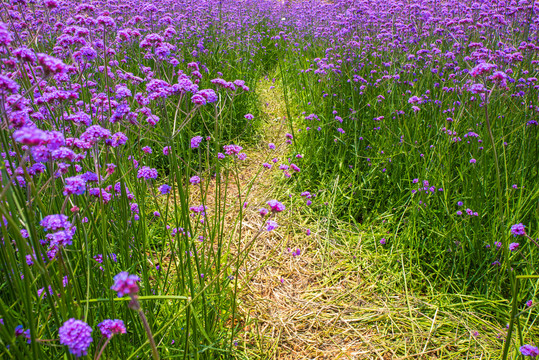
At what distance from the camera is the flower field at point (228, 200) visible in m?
1.20

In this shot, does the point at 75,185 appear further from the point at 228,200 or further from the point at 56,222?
the point at 228,200

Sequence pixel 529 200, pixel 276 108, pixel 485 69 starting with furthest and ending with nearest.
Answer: pixel 276 108, pixel 529 200, pixel 485 69

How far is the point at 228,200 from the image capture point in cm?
350

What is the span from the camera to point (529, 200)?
2344 mm

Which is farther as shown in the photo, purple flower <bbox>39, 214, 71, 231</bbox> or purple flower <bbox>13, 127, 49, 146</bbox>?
purple flower <bbox>39, 214, 71, 231</bbox>

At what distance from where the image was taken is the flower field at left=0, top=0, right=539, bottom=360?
1.20 meters

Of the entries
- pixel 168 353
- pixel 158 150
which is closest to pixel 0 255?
pixel 168 353

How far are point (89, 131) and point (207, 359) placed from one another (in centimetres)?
121

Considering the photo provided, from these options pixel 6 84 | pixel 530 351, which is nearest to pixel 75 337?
pixel 6 84

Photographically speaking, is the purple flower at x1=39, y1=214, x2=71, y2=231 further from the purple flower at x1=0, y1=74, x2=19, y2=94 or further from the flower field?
the purple flower at x1=0, y1=74, x2=19, y2=94

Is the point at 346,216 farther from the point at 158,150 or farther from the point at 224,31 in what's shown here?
the point at 224,31

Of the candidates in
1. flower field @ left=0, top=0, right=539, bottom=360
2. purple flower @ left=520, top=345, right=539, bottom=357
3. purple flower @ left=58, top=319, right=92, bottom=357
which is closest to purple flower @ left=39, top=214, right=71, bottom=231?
flower field @ left=0, top=0, right=539, bottom=360

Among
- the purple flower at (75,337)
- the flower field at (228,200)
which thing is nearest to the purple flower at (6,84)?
the flower field at (228,200)

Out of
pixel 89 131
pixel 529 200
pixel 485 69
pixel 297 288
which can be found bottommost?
pixel 297 288
